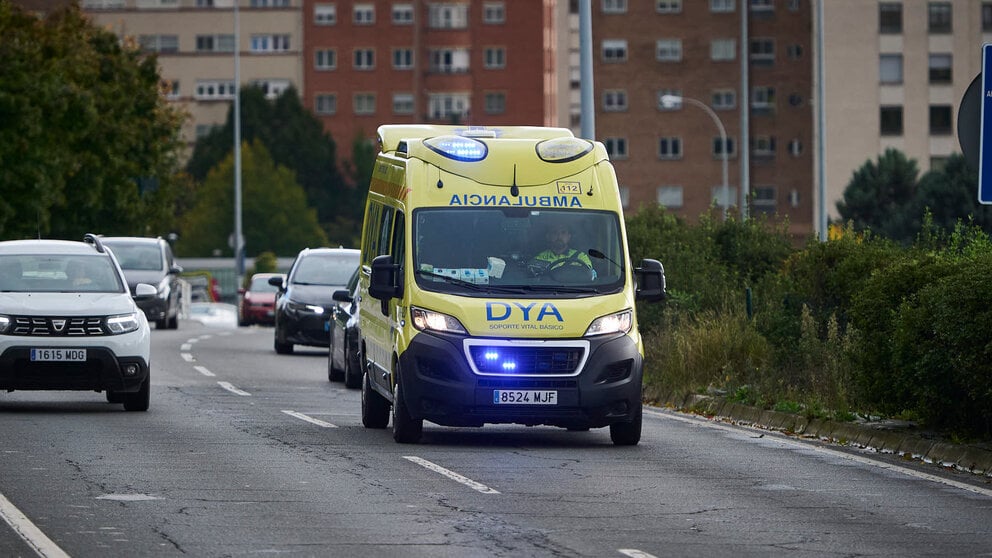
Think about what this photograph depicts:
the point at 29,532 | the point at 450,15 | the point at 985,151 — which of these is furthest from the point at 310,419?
the point at 450,15

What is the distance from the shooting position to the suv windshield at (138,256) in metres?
43.8

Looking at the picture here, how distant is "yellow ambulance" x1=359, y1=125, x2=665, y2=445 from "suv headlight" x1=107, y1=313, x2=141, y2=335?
2.91 metres

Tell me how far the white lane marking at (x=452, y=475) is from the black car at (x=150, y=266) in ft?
93.2

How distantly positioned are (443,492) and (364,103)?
12997cm

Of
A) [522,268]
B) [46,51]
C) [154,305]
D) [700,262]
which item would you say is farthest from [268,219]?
[522,268]

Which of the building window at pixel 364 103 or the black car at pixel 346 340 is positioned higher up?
the building window at pixel 364 103

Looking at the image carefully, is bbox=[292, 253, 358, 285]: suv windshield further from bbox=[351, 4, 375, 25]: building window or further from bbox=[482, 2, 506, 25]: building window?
bbox=[351, 4, 375, 25]: building window

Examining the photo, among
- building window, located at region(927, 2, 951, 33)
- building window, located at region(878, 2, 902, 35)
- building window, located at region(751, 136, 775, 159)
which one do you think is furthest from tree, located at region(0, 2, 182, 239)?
building window, located at region(751, 136, 775, 159)

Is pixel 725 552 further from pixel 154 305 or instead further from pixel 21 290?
pixel 154 305

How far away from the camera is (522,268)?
16.7 m

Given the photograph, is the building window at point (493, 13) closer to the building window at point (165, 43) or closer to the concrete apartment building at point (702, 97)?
the concrete apartment building at point (702, 97)

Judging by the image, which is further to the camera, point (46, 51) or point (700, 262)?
point (46, 51)

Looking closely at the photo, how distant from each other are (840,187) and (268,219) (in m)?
35.3

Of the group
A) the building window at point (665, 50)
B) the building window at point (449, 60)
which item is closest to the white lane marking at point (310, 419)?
the building window at point (665, 50)
